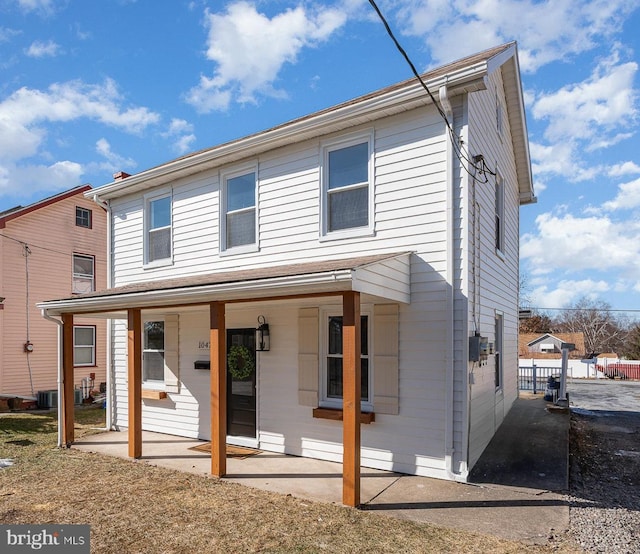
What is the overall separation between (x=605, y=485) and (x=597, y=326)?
55.9 m

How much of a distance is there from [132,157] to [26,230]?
14.4ft

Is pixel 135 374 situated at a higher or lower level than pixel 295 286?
lower

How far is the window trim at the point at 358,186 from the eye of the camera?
6750 mm

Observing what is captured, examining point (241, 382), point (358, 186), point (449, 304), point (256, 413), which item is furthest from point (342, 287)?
point (241, 382)

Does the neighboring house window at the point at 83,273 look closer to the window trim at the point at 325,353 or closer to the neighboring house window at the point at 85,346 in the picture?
the neighboring house window at the point at 85,346

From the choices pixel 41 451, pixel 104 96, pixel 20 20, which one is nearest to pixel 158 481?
pixel 41 451

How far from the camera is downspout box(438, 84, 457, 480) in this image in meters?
5.81

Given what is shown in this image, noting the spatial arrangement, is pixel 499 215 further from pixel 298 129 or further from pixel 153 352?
pixel 153 352

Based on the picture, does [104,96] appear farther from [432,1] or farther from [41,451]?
[432,1]

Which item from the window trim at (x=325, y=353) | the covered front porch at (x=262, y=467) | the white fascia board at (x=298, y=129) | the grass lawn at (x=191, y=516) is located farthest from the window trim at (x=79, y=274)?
the window trim at (x=325, y=353)

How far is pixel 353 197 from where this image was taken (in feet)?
23.0

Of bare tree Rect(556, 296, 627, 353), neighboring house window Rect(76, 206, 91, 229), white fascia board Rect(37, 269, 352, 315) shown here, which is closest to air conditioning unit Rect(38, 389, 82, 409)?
neighboring house window Rect(76, 206, 91, 229)

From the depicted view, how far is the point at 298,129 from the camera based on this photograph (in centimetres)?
716

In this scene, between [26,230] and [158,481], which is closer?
[158,481]
